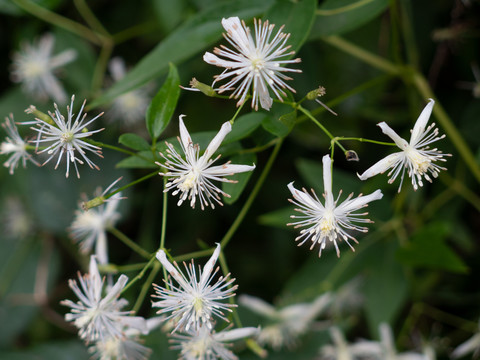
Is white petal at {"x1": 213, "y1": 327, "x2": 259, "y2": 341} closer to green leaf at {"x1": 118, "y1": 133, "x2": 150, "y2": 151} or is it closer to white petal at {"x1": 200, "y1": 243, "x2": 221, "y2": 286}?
white petal at {"x1": 200, "y1": 243, "x2": 221, "y2": 286}

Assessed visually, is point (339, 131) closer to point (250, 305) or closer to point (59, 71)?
point (250, 305)

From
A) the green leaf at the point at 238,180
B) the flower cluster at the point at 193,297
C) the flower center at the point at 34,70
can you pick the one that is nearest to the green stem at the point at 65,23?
the flower center at the point at 34,70

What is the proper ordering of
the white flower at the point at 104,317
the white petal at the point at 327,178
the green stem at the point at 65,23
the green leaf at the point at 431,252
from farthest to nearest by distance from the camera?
the green stem at the point at 65,23
the green leaf at the point at 431,252
the white flower at the point at 104,317
the white petal at the point at 327,178

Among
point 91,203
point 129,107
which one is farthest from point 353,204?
point 129,107

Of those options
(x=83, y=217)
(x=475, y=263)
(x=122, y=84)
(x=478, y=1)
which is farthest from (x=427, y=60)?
(x=83, y=217)

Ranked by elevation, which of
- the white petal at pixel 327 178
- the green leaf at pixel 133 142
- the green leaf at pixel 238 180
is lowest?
the white petal at pixel 327 178

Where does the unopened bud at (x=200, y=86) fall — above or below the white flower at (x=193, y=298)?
above

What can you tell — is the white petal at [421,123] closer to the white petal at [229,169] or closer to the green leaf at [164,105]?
the white petal at [229,169]
